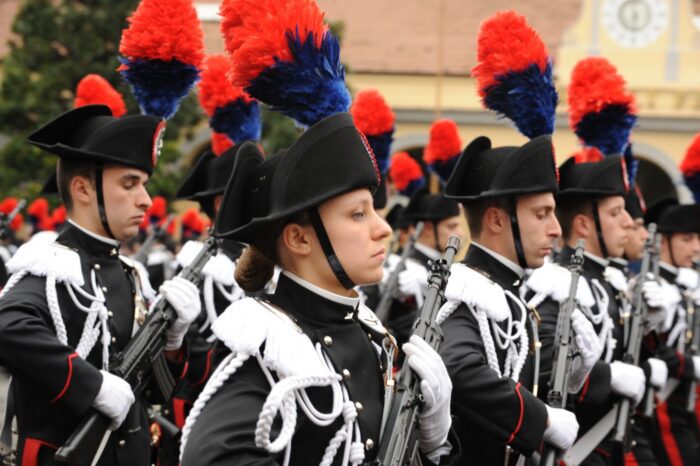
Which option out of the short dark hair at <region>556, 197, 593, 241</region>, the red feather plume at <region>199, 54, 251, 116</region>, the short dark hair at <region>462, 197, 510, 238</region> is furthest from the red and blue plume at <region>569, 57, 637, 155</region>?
the red feather plume at <region>199, 54, 251, 116</region>

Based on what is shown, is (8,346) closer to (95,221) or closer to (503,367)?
(95,221)

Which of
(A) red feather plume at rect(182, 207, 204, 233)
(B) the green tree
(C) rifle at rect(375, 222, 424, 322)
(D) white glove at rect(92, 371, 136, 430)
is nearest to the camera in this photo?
(D) white glove at rect(92, 371, 136, 430)

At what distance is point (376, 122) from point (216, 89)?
1028 millimetres

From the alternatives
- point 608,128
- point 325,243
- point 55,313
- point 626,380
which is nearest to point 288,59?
point 325,243

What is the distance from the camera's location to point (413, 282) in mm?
9219

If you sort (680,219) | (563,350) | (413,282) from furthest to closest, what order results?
(413,282) < (680,219) < (563,350)

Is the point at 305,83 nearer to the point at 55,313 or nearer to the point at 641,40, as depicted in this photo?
the point at 55,313

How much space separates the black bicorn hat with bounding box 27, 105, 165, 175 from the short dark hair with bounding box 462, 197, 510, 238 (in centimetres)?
139

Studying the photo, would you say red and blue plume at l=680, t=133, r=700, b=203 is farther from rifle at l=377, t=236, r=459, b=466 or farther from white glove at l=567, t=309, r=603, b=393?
rifle at l=377, t=236, r=459, b=466

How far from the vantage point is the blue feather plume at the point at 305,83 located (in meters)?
3.13

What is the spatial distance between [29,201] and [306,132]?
16089 mm

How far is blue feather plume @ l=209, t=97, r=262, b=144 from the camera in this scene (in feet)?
22.5

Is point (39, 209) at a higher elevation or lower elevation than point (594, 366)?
lower

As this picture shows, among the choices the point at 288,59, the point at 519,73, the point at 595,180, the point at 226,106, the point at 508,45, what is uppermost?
the point at 288,59
